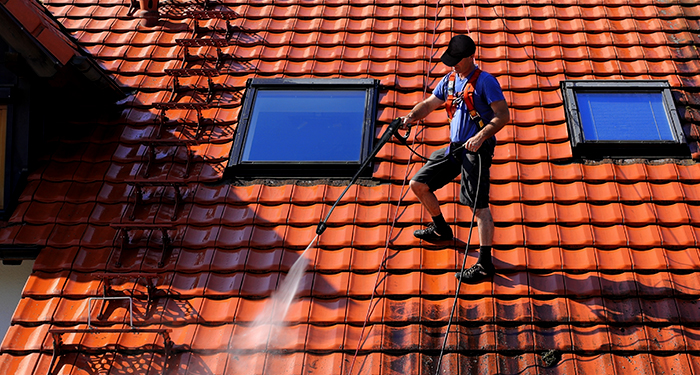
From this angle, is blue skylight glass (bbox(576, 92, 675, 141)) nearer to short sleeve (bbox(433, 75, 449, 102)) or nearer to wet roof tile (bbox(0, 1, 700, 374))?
wet roof tile (bbox(0, 1, 700, 374))

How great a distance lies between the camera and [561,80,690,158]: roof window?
5.72 m

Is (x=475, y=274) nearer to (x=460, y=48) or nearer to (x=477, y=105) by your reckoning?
(x=477, y=105)

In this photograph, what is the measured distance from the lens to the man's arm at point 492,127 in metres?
4.66

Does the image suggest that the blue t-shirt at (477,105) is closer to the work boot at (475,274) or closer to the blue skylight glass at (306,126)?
the work boot at (475,274)

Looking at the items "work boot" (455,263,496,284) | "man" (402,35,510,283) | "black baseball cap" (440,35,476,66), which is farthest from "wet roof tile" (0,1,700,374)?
"black baseball cap" (440,35,476,66)

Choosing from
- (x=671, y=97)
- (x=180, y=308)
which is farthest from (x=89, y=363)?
(x=671, y=97)

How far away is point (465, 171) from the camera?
4.96 metres

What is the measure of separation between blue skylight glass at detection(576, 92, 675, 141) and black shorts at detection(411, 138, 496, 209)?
1.46m

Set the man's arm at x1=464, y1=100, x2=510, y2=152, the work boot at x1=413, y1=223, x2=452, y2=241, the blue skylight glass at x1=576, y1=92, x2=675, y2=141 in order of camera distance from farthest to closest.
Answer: the blue skylight glass at x1=576, y1=92, x2=675, y2=141
the work boot at x1=413, y1=223, x2=452, y2=241
the man's arm at x1=464, y1=100, x2=510, y2=152

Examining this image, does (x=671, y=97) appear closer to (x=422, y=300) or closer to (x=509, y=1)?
(x=509, y=1)

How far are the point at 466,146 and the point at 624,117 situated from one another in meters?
2.13

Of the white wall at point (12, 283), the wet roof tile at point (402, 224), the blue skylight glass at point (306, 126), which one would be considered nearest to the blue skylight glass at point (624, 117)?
the wet roof tile at point (402, 224)

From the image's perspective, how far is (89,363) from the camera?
456 centimetres

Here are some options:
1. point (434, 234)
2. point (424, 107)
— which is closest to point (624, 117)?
point (424, 107)
